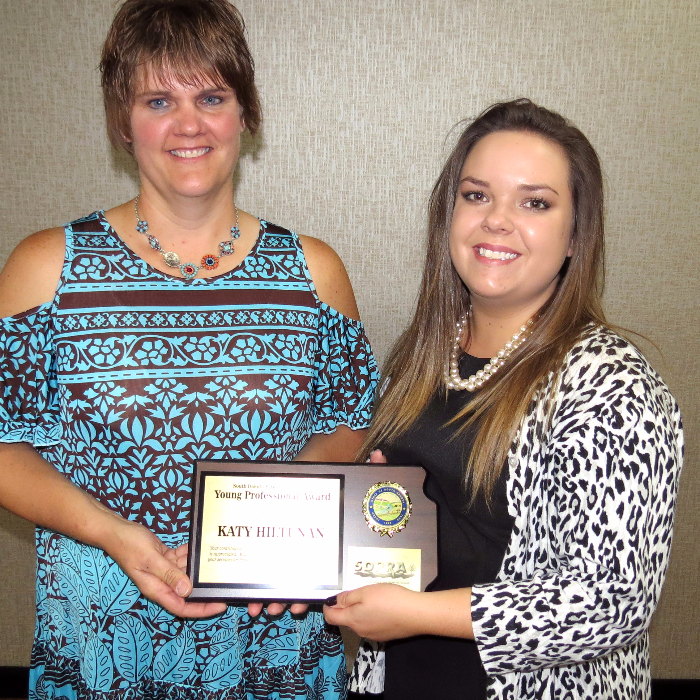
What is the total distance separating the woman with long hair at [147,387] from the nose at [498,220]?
1.63ft

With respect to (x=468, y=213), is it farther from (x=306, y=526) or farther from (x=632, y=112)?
(x=632, y=112)

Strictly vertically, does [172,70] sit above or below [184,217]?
above

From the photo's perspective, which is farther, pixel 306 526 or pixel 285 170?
pixel 285 170

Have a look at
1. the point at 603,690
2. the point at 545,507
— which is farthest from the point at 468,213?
the point at 603,690

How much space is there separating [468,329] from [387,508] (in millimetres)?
562

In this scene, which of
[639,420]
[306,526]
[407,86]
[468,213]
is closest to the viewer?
[639,420]

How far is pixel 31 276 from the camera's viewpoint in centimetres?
159

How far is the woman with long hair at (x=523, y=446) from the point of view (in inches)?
49.4

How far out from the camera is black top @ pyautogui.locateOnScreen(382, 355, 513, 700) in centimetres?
149

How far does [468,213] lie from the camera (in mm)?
1635

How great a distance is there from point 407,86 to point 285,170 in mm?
542

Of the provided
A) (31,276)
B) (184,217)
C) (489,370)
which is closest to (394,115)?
(184,217)

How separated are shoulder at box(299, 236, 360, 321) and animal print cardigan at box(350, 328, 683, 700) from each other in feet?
2.10

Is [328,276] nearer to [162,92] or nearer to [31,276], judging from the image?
[162,92]
